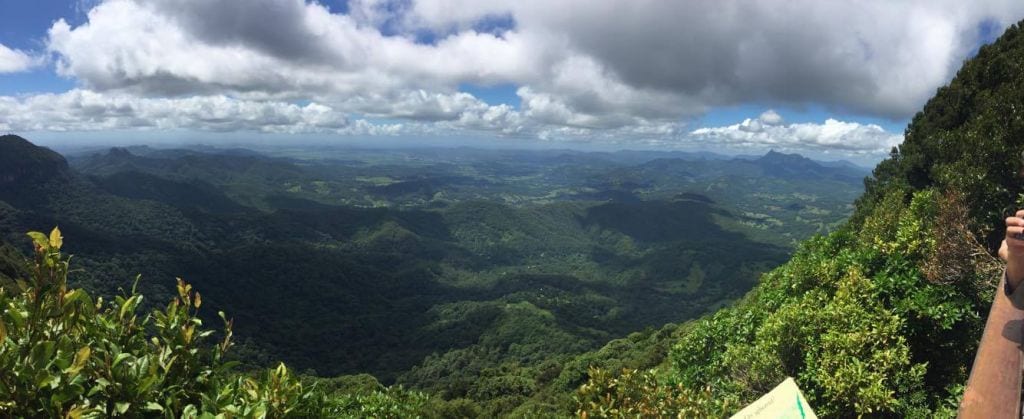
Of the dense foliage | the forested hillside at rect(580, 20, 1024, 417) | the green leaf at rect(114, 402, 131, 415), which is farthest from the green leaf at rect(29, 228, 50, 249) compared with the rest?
the forested hillside at rect(580, 20, 1024, 417)

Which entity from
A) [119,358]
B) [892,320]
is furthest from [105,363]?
[892,320]

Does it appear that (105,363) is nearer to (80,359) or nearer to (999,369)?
(80,359)

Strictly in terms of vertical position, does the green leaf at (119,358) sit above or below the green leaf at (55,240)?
below

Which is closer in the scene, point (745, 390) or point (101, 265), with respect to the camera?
point (745, 390)

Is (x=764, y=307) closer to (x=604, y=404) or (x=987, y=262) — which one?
(x=987, y=262)

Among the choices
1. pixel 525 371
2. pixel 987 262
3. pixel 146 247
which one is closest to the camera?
pixel 987 262

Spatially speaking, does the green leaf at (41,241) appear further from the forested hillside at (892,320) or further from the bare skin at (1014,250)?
the bare skin at (1014,250)

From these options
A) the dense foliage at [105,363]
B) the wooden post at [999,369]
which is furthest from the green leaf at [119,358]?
the wooden post at [999,369]

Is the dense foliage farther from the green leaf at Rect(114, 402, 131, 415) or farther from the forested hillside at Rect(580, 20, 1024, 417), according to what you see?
the forested hillside at Rect(580, 20, 1024, 417)

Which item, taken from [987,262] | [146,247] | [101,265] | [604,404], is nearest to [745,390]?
[987,262]
